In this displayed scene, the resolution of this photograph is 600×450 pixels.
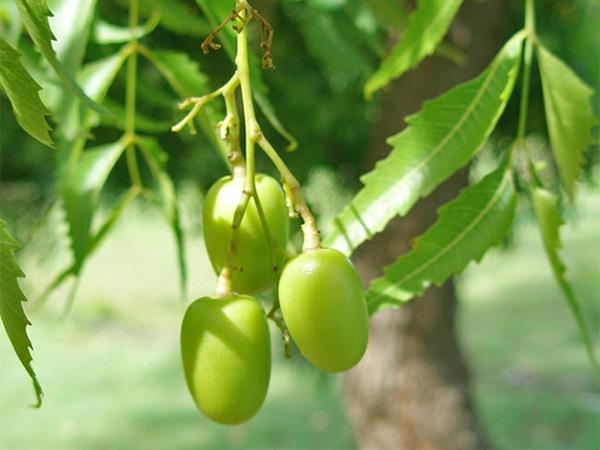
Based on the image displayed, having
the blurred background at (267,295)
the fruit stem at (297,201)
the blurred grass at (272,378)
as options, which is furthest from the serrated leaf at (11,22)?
the blurred grass at (272,378)

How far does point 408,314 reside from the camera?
1.10 meters

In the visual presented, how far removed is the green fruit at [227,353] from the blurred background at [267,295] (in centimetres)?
17

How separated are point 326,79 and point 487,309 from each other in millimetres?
1329

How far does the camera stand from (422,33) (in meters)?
0.40

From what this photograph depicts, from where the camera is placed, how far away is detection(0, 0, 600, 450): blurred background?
938mm

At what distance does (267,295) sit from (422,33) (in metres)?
0.80

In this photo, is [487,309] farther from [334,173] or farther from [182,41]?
[182,41]

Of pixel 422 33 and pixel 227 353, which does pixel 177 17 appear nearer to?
pixel 422 33

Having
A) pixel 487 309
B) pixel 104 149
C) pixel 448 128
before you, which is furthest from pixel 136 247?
pixel 448 128

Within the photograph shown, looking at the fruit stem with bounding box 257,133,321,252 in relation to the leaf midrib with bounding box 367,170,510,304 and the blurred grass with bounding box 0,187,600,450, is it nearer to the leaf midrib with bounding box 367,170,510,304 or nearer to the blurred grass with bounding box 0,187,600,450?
the leaf midrib with bounding box 367,170,510,304

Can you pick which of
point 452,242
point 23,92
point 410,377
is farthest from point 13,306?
point 410,377

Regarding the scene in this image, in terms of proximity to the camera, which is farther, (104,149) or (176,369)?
(176,369)

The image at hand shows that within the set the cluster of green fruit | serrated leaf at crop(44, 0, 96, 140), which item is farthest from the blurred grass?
the cluster of green fruit

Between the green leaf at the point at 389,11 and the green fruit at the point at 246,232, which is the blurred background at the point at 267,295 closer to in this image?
the green leaf at the point at 389,11
